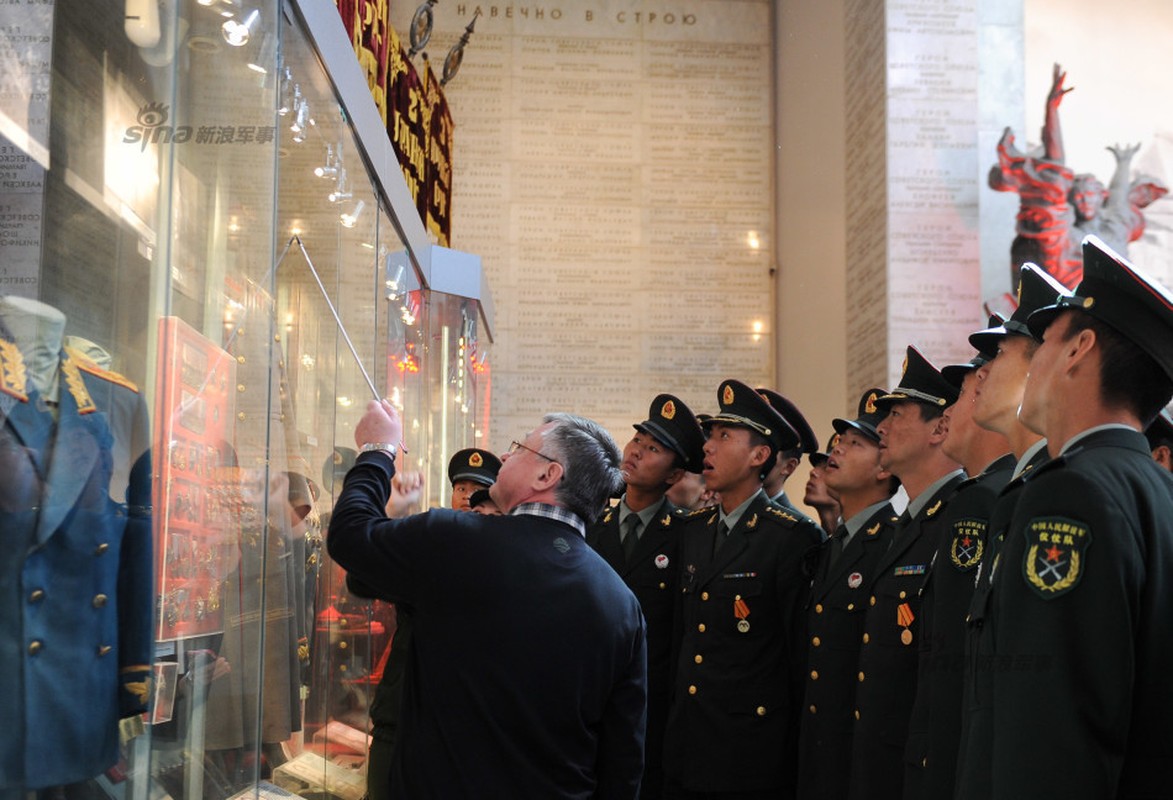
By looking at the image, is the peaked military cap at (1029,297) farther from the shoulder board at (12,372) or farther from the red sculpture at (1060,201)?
the red sculpture at (1060,201)

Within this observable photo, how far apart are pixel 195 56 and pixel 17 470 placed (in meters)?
1.04

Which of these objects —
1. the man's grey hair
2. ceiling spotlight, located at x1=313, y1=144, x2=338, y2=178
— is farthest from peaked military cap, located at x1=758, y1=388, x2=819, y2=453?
the man's grey hair

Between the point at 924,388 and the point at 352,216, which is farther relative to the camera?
the point at 352,216

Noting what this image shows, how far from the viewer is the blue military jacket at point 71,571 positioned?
2029 millimetres

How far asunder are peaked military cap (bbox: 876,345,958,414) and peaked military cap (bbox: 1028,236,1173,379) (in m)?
1.59

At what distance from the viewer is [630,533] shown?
5055mm

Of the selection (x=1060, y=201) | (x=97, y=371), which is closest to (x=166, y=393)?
(x=97, y=371)

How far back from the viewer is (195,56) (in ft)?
8.62

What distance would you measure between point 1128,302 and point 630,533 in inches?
130

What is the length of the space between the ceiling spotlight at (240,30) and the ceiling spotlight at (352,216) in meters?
1.14

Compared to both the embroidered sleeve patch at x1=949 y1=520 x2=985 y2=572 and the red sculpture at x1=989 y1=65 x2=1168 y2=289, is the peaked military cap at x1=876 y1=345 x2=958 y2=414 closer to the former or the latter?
the embroidered sleeve patch at x1=949 y1=520 x2=985 y2=572

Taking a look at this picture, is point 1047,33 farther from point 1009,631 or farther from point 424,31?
point 1009,631

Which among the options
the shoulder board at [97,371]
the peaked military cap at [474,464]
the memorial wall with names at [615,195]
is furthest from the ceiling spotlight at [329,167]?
the memorial wall with names at [615,195]

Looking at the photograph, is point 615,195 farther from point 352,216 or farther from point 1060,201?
point 352,216
